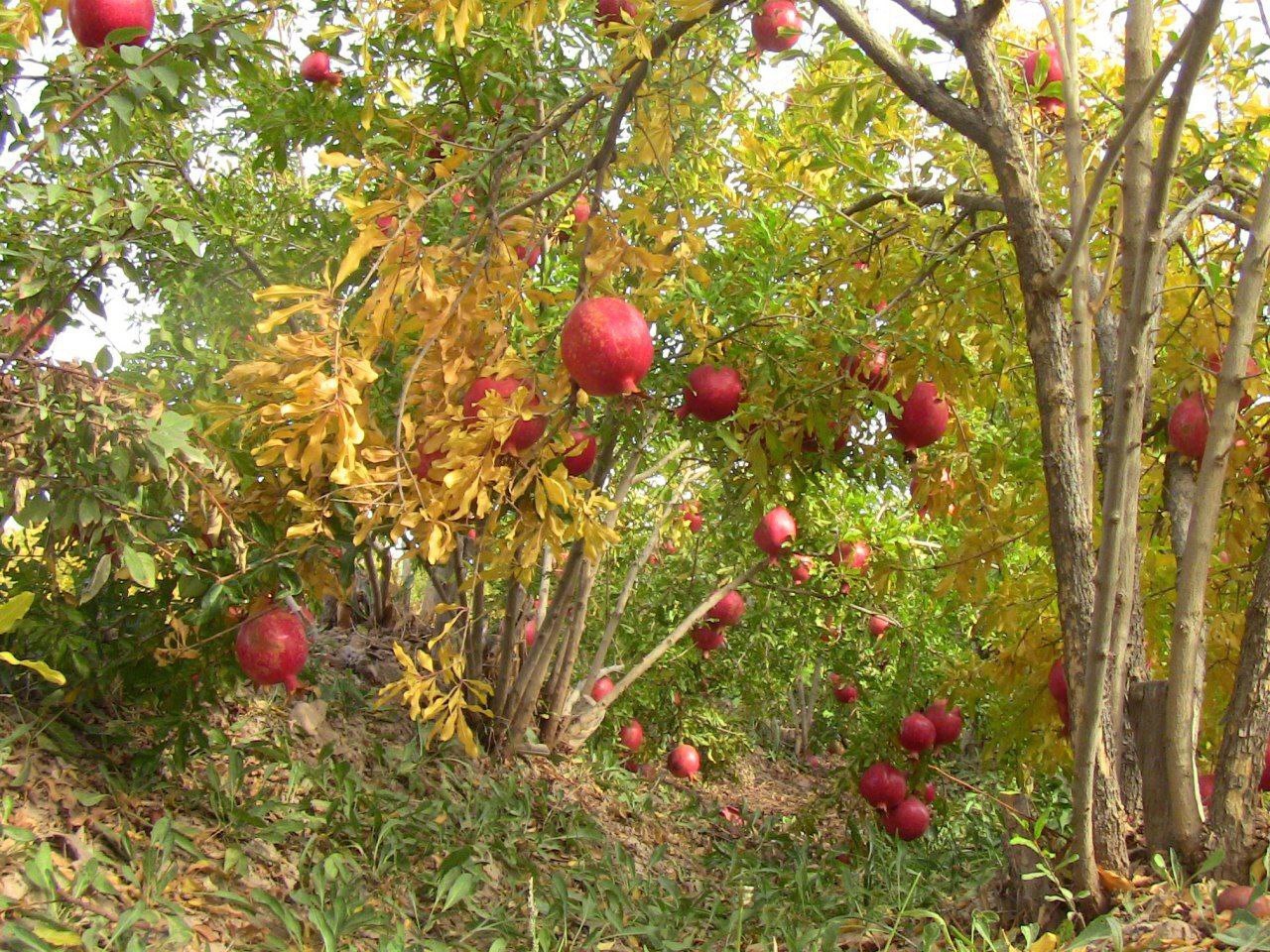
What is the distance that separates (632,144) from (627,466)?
2210mm

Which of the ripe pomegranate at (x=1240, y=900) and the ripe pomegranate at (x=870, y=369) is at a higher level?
the ripe pomegranate at (x=870, y=369)

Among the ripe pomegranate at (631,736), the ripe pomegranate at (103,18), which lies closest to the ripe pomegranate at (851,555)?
the ripe pomegranate at (631,736)

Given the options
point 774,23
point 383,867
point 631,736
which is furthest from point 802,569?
point 774,23

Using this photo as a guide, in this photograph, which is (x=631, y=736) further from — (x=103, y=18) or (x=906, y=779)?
(x=103, y=18)

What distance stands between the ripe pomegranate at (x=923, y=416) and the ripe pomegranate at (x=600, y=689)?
7.24 feet

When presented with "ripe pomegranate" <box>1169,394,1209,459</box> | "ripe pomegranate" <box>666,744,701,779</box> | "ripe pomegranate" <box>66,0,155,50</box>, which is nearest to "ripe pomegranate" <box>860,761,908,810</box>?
"ripe pomegranate" <box>666,744,701,779</box>

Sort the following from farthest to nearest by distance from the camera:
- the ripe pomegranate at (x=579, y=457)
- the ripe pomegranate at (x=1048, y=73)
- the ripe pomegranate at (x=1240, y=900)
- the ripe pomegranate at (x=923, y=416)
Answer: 1. the ripe pomegranate at (x=1048, y=73)
2. the ripe pomegranate at (x=923, y=416)
3. the ripe pomegranate at (x=579, y=457)
4. the ripe pomegranate at (x=1240, y=900)

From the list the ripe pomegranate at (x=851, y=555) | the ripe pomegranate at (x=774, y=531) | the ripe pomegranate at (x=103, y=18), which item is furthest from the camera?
the ripe pomegranate at (x=851, y=555)

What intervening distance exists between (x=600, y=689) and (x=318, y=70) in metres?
2.89

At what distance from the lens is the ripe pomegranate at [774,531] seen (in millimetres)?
3682

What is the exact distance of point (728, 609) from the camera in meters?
4.75

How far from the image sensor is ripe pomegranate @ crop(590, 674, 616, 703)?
4.60 m

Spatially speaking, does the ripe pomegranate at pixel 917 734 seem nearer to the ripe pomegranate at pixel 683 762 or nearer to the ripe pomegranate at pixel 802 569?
the ripe pomegranate at pixel 802 569

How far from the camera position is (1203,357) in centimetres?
252
